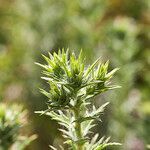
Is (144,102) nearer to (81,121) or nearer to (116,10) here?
(116,10)

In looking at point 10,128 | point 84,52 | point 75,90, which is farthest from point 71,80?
point 84,52

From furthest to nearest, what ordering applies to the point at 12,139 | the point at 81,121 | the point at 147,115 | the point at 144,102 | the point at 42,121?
1. the point at 42,121
2. the point at 144,102
3. the point at 147,115
4. the point at 12,139
5. the point at 81,121

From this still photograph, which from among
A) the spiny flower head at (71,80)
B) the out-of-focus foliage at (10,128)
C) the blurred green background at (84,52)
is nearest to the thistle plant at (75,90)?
the spiny flower head at (71,80)

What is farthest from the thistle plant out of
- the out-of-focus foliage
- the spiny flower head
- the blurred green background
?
the blurred green background

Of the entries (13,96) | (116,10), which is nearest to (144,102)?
(13,96)

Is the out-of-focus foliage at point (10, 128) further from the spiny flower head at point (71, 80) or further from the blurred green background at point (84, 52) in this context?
the blurred green background at point (84, 52)

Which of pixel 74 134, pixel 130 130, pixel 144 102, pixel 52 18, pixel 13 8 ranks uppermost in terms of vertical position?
pixel 13 8

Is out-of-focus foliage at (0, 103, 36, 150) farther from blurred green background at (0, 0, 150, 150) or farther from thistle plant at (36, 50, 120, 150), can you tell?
blurred green background at (0, 0, 150, 150)

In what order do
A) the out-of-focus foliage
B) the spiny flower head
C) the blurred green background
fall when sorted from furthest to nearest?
the blurred green background
the out-of-focus foliage
the spiny flower head

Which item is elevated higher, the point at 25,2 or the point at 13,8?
the point at 13,8
